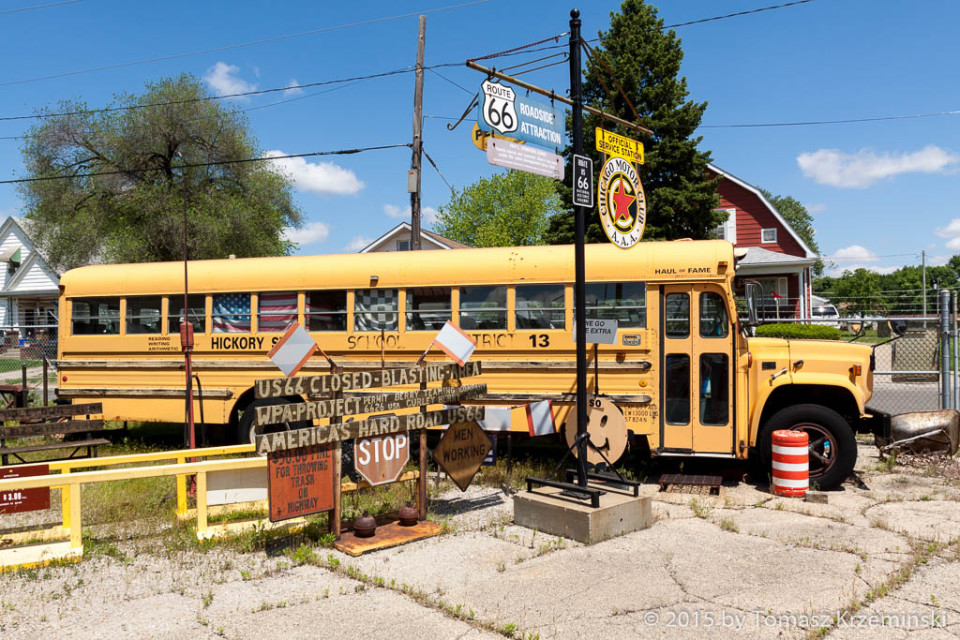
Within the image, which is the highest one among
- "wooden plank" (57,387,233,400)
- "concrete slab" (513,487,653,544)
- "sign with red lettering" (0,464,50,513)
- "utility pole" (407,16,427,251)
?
"utility pole" (407,16,427,251)

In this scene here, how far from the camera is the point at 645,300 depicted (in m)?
7.67

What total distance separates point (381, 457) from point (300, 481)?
2.53 feet

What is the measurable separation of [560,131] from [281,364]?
11.0 ft

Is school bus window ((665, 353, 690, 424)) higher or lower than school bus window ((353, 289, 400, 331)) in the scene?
lower

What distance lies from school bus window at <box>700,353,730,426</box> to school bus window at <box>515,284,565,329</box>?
166 cm

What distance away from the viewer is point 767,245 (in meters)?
29.2

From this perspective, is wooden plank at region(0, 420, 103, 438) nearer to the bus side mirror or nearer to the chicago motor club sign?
the chicago motor club sign

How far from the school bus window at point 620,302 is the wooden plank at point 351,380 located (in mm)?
1779

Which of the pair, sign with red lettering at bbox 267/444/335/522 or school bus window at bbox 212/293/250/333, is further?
school bus window at bbox 212/293/250/333

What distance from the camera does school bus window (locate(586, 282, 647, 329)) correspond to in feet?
25.2

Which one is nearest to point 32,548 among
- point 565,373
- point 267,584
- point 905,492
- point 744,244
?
point 267,584

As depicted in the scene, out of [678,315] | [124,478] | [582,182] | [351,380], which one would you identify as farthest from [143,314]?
[678,315]

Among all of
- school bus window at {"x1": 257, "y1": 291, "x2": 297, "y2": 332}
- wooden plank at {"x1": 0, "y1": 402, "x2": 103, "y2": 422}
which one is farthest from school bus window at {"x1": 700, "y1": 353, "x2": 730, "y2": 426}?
wooden plank at {"x1": 0, "y1": 402, "x2": 103, "y2": 422}

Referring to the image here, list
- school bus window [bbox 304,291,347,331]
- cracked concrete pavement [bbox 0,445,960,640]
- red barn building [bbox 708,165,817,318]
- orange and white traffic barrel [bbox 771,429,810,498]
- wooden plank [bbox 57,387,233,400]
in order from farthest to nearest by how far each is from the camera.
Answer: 1. red barn building [bbox 708,165,817,318]
2. wooden plank [bbox 57,387,233,400]
3. school bus window [bbox 304,291,347,331]
4. orange and white traffic barrel [bbox 771,429,810,498]
5. cracked concrete pavement [bbox 0,445,960,640]
